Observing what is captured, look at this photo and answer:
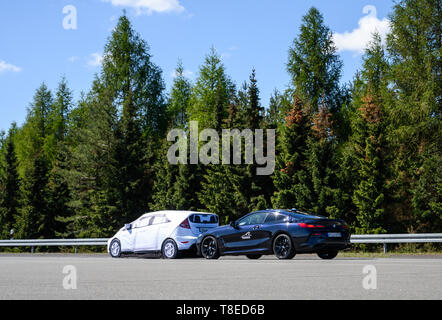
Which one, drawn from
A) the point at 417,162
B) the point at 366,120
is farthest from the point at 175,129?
the point at 417,162

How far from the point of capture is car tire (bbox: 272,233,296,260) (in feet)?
52.7

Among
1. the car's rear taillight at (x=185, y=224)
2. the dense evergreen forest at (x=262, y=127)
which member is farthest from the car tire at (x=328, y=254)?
the dense evergreen forest at (x=262, y=127)

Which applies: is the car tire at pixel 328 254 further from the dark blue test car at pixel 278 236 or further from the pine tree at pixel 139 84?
the pine tree at pixel 139 84

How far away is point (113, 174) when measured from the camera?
4506 centimetres

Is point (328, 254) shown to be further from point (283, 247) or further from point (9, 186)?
point (9, 186)

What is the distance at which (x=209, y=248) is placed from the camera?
58.8 ft

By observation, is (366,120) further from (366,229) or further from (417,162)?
(366,229)

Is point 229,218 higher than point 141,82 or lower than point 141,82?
lower

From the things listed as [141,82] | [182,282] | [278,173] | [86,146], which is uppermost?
[141,82]

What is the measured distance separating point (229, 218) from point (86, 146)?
1521 cm

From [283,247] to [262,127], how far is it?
22048 millimetres

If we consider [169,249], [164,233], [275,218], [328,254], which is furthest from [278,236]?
[164,233]

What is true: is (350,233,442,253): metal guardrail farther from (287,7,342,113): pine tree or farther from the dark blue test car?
(287,7,342,113): pine tree

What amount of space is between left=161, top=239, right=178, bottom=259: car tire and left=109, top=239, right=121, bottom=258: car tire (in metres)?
2.49
